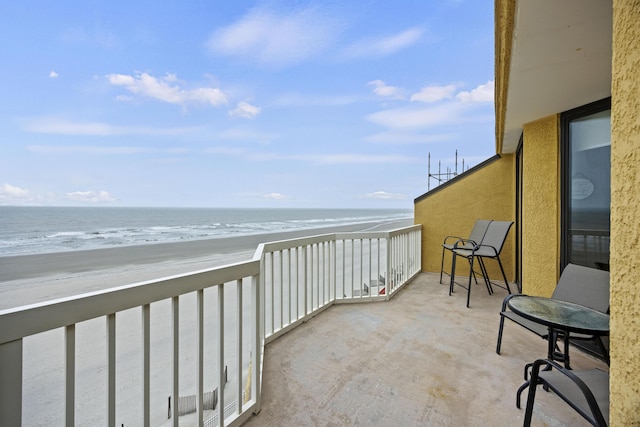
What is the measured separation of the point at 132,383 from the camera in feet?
7.68

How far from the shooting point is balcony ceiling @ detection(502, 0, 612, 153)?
129cm

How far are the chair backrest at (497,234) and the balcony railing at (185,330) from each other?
111 centimetres

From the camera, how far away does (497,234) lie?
12.3ft

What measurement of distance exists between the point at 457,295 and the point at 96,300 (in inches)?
155

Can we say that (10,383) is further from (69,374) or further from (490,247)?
(490,247)

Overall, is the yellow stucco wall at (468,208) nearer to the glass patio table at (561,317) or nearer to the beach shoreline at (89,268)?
the glass patio table at (561,317)

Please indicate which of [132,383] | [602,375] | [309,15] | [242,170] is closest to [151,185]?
[242,170]

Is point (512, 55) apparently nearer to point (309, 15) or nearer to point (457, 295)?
point (457, 295)

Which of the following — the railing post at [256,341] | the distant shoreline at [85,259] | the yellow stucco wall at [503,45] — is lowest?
the distant shoreline at [85,259]

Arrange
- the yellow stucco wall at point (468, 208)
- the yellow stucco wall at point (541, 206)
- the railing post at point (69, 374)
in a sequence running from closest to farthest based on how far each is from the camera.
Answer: the railing post at point (69, 374) → the yellow stucco wall at point (541, 206) → the yellow stucco wall at point (468, 208)

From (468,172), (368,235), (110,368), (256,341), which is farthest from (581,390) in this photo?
(468,172)

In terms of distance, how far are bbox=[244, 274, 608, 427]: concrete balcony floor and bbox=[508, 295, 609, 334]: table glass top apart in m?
0.55

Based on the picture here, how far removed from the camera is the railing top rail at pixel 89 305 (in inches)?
29.3

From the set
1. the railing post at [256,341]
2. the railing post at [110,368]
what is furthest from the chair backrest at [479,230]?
the railing post at [110,368]
